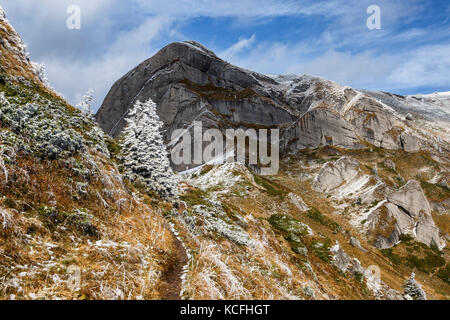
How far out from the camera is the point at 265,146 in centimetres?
13225

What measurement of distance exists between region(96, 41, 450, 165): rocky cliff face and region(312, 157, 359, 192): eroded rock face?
3792cm

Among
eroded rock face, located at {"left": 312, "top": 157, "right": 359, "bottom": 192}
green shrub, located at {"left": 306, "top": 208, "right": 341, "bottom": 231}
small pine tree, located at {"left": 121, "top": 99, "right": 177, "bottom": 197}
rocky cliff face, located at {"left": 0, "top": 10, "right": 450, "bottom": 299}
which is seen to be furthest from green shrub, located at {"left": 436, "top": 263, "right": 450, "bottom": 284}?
small pine tree, located at {"left": 121, "top": 99, "right": 177, "bottom": 197}

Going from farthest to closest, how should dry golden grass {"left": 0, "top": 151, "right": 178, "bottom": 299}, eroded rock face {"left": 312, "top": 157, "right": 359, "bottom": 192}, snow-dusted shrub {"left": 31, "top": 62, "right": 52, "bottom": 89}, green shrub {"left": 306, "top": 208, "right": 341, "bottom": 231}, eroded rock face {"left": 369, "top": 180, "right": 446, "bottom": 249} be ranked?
eroded rock face {"left": 312, "top": 157, "right": 359, "bottom": 192}, eroded rock face {"left": 369, "top": 180, "right": 446, "bottom": 249}, green shrub {"left": 306, "top": 208, "right": 341, "bottom": 231}, snow-dusted shrub {"left": 31, "top": 62, "right": 52, "bottom": 89}, dry golden grass {"left": 0, "top": 151, "right": 178, "bottom": 299}

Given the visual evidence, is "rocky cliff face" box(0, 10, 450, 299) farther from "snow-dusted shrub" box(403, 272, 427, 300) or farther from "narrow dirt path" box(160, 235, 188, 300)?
"snow-dusted shrub" box(403, 272, 427, 300)

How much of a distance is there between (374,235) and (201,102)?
10008cm

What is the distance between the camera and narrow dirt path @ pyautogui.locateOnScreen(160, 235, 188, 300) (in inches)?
386

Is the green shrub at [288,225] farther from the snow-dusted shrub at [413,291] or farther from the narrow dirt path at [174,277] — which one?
the narrow dirt path at [174,277]

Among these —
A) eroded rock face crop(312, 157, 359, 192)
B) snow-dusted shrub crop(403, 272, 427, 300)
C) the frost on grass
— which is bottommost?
snow-dusted shrub crop(403, 272, 427, 300)

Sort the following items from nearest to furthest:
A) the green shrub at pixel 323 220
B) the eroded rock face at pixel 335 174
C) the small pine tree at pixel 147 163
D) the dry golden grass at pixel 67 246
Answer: the dry golden grass at pixel 67 246 → the small pine tree at pixel 147 163 → the green shrub at pixel 323 220 → the eroded rock face at pixel 335 174

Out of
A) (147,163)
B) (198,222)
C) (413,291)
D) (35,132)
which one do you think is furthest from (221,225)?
(413,291)

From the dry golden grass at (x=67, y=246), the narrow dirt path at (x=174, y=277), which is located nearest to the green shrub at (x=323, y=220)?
the narrow dirt path at (x=174, y=277)

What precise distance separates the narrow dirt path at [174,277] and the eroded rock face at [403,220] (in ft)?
211

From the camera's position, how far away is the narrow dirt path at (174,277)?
982cm

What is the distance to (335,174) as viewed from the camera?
306 ft
